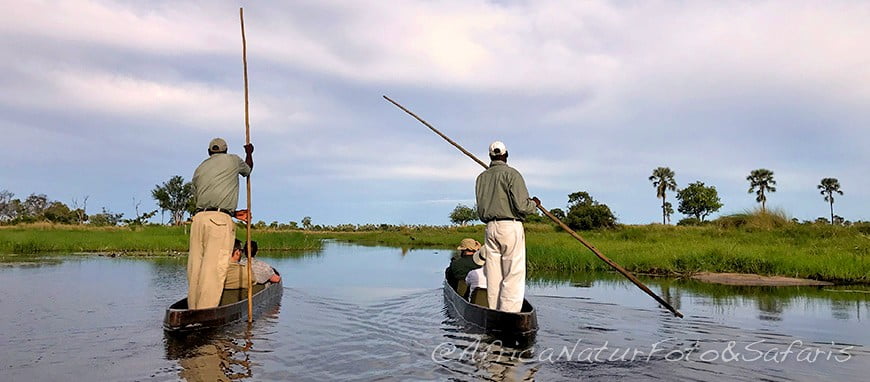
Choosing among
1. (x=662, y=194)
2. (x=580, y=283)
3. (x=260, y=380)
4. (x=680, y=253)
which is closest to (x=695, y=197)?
(x=662, y=194)

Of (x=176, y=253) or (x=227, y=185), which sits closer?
(x=227, y=185)

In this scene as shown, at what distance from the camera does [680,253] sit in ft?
60.3

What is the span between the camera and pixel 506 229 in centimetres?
743

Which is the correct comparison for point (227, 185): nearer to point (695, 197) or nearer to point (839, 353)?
point (839, 353)

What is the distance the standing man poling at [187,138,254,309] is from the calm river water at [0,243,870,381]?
671mm

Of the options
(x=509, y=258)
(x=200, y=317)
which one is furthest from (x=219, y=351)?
(x=509, y=258)

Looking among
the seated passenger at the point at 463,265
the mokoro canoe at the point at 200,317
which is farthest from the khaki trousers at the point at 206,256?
the seated passenger at the point at 463,265

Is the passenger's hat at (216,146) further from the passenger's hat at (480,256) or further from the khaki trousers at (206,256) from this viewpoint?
the passenger's hat at (480,256)

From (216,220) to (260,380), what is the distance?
330 centimetres

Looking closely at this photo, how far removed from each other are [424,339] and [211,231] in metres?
3.12

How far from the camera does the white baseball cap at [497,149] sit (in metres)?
7.93

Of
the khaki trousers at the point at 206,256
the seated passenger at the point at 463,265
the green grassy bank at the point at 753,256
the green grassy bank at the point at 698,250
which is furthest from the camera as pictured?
the green grassy bank at the point at 698,250

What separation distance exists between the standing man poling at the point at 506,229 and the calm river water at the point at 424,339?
64cm

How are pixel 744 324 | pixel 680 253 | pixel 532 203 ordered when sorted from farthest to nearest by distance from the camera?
pixel 680 253 → pixel 744 324 → pixel 532 203
